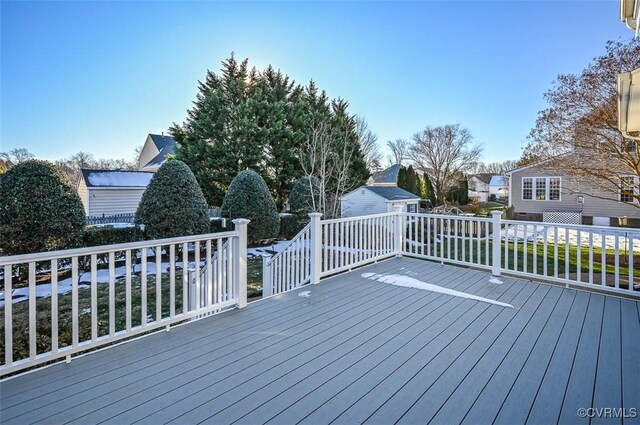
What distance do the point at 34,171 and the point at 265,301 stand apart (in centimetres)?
683

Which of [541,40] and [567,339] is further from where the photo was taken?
[541,40]

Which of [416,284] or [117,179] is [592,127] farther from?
[117,179]

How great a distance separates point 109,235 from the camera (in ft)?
28.2

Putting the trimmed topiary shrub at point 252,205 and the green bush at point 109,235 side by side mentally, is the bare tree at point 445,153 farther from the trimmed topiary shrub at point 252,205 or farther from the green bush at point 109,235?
the green bush at point 109,235

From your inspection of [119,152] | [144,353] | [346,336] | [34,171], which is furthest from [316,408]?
[119,152]

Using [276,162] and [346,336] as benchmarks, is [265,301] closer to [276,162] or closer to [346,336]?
[346,336]

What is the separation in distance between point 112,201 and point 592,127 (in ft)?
63.2

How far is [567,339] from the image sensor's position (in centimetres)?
275

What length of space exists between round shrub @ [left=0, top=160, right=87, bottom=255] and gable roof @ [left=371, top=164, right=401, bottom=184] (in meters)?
23.3

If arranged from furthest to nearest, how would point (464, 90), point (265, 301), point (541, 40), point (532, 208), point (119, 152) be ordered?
point (119, 152), point (532, 208), point (464, 90), point (541, 40), point (265, 301)

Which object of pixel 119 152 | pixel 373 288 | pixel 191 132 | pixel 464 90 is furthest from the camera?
pixel 119 152

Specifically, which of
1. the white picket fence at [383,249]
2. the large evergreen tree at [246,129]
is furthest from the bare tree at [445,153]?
the white picket fence at [383,249]

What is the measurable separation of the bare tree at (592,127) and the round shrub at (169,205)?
10.0 metres

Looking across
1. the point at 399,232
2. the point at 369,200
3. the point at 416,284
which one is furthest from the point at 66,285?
the point at 369,200
